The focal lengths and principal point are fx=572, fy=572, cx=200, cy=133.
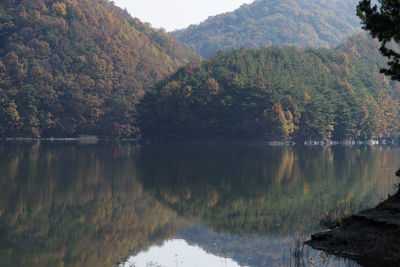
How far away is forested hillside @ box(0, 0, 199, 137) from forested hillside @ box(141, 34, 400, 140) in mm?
16550

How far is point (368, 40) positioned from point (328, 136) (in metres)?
65.1

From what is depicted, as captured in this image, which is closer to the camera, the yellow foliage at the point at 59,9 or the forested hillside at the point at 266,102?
the forested hillside at the point at 266,102

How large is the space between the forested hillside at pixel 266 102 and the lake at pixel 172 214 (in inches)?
2560

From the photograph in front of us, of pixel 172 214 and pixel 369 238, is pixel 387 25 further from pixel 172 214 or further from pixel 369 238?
pixel 172 214

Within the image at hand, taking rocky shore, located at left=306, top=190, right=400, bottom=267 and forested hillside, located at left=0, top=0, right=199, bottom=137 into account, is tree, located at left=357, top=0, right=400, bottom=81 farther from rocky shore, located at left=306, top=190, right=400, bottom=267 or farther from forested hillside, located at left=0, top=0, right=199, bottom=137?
forested hillside, located at left=0, top=0, right=199, bottom=137

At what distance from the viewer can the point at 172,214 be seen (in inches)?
892

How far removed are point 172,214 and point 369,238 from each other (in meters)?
10.2

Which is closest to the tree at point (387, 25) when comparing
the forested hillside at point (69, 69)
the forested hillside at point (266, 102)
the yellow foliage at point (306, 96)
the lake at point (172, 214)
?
the lake at point (172, 214)

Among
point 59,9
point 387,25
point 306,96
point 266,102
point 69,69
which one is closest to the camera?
point 387,25

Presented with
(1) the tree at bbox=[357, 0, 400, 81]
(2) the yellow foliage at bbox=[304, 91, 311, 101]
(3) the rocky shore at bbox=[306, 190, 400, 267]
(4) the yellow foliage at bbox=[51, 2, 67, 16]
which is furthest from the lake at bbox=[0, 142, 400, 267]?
(4) the yellow foliage at bbox=[51, 2, 67, 16]

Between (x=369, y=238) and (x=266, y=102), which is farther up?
(x=266, y=102)

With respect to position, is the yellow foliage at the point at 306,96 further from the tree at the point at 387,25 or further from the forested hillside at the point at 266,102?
the tree at the point at 387,25

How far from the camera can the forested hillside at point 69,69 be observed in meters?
127

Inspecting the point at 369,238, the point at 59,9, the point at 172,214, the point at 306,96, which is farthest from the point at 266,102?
the point at 369,238
